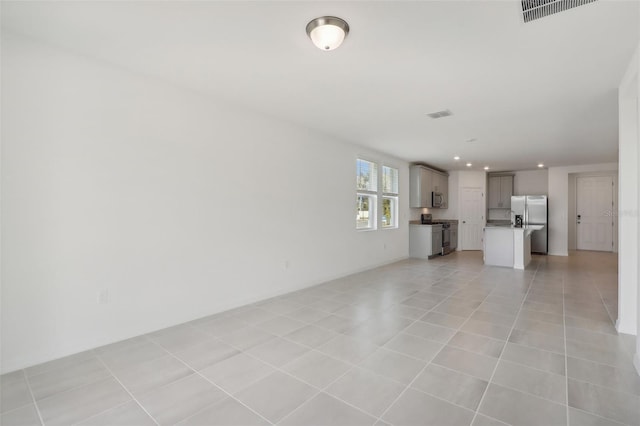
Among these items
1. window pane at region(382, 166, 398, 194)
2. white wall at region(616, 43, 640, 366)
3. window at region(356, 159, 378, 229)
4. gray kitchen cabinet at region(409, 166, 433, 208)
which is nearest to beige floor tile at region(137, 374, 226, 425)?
white wall at region(616, 43, 640, 366)

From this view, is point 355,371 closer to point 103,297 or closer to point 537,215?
point 103,297

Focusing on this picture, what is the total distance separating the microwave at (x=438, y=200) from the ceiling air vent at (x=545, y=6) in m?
6.64

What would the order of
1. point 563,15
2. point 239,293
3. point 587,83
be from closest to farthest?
point 563,15, point 587,83, point 239,293

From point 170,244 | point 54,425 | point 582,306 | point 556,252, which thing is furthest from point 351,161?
point 556,252

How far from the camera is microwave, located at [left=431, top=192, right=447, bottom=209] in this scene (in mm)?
8398

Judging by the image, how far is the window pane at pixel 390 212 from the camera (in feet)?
23.5

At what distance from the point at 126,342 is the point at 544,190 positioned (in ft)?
35.1

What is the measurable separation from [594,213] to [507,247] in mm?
4584

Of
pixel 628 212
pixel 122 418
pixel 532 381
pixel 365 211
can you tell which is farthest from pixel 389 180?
pixel 122 418

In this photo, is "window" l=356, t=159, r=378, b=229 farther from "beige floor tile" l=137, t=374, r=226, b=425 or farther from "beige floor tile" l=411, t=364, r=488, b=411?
"beige floor tile" l=137, t=374, r=226, b=425

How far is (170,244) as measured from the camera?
125 inches

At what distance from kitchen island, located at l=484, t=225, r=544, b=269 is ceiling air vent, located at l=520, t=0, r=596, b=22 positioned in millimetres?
5336

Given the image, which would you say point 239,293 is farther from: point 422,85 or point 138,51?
point 422,85

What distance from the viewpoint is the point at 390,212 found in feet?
24.1
